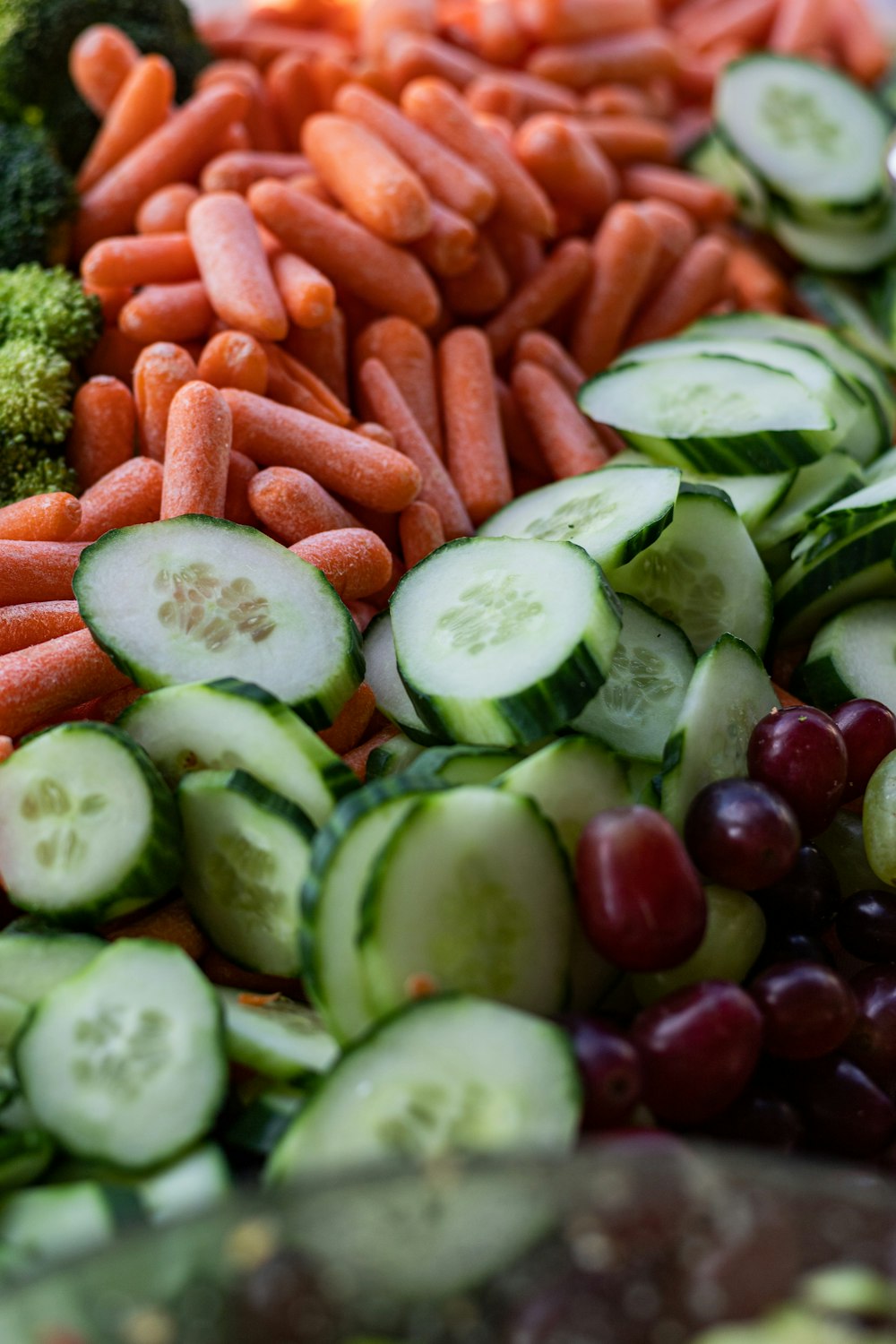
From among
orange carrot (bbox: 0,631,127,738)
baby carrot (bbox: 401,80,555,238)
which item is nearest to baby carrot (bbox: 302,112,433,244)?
baby carrot (bbox: 401,80,555,238)

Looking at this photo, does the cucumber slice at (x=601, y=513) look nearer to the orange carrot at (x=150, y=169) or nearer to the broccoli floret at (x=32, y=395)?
the broccoli floret at (x=32, y=395)

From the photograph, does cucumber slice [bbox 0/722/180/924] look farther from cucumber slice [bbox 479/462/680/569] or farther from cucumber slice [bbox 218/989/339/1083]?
cucumber slice [bbox 479/462/680/569]

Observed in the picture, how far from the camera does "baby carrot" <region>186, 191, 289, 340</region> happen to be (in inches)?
67.5

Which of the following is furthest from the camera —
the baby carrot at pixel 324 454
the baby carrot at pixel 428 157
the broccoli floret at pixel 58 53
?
the broccoli floret at pixel 58 53

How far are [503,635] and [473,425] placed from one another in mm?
737

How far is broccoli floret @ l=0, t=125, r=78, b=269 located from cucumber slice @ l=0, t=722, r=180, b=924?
1.15 meters

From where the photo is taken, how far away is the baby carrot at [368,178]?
6.15ft

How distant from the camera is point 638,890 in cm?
97

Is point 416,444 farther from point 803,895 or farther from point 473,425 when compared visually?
point 803,895

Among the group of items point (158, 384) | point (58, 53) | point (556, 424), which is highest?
point (58, 53)

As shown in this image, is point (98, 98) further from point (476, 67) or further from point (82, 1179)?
point (82, 1179)

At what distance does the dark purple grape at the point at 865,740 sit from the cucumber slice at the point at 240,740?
58 cm

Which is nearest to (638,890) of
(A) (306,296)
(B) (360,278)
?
(A) (306,296)

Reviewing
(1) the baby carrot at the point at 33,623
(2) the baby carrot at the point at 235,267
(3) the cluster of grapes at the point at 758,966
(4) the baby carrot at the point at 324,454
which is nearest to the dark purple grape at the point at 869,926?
(3) the cluster of grapes at the point at 758,966
